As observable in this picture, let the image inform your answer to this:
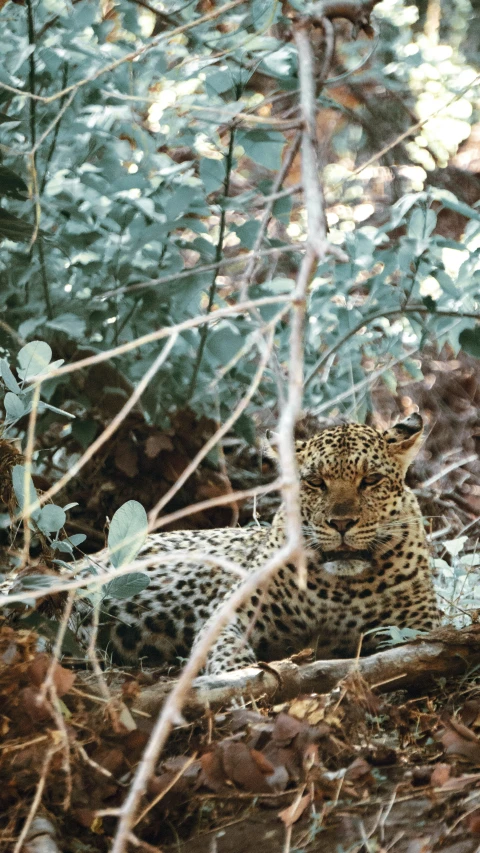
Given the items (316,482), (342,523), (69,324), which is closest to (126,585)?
(342,523)

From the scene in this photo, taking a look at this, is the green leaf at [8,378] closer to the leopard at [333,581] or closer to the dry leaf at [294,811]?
the leopard at [333,581]

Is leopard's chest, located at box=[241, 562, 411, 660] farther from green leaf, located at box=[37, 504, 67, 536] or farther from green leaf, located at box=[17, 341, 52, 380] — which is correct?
green leaf, located at box=[17, 341, 52, 380]

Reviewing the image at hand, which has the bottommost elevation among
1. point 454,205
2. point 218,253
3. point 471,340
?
point 471,340

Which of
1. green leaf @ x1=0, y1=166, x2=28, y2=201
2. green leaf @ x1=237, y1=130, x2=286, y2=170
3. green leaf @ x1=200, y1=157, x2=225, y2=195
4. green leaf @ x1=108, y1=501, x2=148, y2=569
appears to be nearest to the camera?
green leaf @ x1=108, y1=501, x2=148, y2=569

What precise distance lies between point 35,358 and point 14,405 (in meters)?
0.18

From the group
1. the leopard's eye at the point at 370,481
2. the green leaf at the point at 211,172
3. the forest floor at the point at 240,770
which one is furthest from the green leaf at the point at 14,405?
the leopard's eye at the point at 370,481

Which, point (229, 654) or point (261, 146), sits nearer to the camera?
point (261, 146)

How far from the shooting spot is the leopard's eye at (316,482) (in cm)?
457

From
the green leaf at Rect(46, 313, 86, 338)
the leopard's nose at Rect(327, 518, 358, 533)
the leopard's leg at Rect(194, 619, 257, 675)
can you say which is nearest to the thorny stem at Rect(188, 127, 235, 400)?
the green leaf at Rect(46, 313, 86, 338)

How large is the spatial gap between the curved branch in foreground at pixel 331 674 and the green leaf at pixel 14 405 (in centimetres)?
105

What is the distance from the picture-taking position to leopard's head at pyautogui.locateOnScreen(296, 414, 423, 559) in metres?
4.37

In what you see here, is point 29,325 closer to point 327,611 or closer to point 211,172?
point 211,172

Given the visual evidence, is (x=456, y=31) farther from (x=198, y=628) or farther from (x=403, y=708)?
(x=403, y=708)

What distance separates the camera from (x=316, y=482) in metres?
4.58
